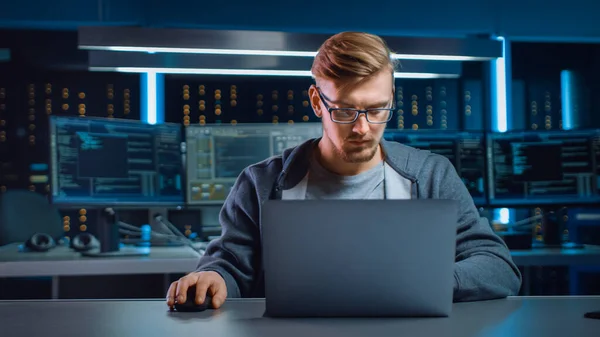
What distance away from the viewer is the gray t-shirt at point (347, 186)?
5.00ft

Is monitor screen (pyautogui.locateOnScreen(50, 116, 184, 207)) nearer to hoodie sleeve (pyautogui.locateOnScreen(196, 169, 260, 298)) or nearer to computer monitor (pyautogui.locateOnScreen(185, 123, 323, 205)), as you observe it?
computer monitor (pyautogui.locateOnScreen(185, 123, 323, 205))

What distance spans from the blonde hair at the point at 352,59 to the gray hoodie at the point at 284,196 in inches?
8.4

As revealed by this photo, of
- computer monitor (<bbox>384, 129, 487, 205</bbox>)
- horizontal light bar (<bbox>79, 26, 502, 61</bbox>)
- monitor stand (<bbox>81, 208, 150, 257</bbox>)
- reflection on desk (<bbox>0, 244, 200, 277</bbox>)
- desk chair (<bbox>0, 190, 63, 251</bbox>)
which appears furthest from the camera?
desk chair (<bbox>0, 190, 63, 251</bbox>)

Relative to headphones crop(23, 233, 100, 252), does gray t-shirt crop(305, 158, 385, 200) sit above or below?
above

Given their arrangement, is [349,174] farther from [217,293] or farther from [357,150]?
[217,293]

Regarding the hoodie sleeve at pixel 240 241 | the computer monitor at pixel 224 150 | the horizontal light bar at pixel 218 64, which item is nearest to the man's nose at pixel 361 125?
the hoodie sleeve at pixel 240 241

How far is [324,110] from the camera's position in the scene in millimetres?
1484

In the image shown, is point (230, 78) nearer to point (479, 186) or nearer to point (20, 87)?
point (20, 87)

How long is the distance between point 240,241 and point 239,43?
1475 mm

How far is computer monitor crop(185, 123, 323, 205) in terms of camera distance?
9.24ft

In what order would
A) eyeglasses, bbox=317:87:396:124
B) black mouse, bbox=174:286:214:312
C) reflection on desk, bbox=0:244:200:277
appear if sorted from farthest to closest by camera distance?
1. reflection on desk, bbox=0:244:200:277
2. eyeglasses, bbox=317:87:396:124
3. black mouse, bbox=174:286:214:312

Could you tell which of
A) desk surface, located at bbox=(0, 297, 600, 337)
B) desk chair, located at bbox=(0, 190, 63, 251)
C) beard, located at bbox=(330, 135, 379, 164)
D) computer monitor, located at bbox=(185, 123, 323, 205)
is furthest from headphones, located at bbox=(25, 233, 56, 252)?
beard, located at bbox=(330, 135, 379, 164)

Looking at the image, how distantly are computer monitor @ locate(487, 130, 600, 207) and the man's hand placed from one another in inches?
75.1

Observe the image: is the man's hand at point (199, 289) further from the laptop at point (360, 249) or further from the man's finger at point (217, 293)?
the laptop at point (360, 249)
